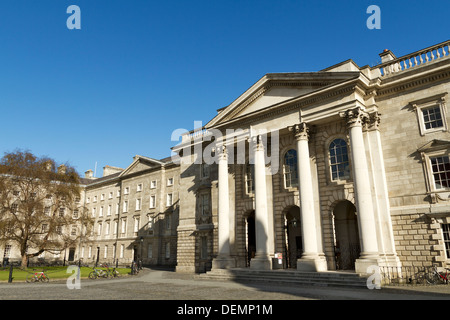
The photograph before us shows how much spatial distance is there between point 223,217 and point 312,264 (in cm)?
799

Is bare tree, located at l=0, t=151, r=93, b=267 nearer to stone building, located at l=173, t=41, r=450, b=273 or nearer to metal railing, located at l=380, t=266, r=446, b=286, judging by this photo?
stone building, located at l=173, t=41, r=450, b=273

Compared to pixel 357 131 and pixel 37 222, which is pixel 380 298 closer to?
pixel 357 131

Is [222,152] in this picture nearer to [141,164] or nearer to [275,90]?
[275,90]

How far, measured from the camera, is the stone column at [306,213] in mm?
18875

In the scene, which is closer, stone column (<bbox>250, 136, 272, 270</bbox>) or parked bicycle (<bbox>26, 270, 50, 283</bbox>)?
parked bicycle (<bbox>26, 270, 50, 283</bbox>)

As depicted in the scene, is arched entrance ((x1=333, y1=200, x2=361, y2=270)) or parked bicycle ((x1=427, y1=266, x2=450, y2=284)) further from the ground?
arched entrance ((x1=333, y1=200, x2=361, y2=270))

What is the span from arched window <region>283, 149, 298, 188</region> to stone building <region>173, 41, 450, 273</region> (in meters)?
0.07

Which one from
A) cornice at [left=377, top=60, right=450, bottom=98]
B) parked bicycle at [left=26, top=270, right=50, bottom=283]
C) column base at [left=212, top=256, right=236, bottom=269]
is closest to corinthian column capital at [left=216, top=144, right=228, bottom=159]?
column base at [left=212, top=256, right=236, bottom=269]

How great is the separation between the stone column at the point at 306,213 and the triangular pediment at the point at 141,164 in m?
25.3

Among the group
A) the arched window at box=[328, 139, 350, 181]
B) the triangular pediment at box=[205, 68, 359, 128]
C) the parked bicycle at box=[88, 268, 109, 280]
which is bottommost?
the parked bicycle at box=[88, 268, 109, 280]

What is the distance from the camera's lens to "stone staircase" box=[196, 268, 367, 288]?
1600 centimetres

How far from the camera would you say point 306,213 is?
1969cm
